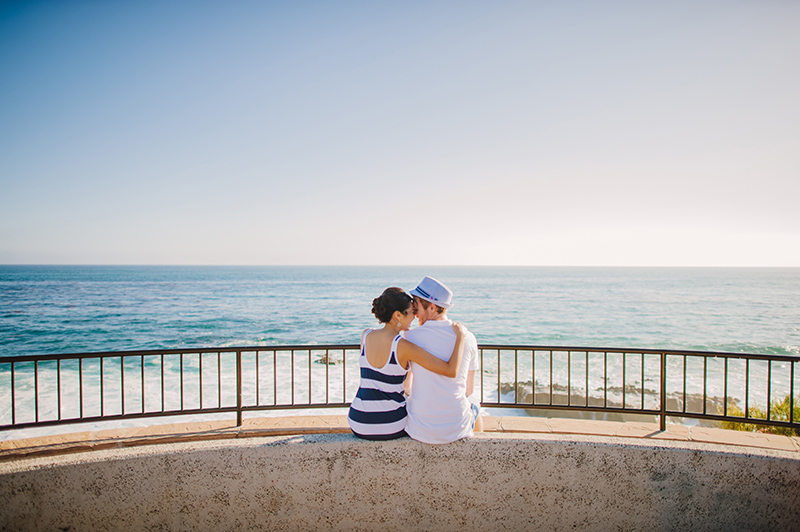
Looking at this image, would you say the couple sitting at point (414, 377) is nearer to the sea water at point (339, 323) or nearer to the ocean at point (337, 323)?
the sea water at point (339, 323)

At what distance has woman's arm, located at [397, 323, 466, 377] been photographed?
2781 millimetres

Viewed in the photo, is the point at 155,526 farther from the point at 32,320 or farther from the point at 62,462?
the point at 32,320

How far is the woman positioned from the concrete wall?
0.43 ft

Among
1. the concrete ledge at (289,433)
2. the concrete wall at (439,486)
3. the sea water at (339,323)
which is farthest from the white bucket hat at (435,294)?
the sea water at (339,323)

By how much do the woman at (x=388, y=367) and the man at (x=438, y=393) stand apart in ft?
0.24

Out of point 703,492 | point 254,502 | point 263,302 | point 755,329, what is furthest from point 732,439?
point 263,302

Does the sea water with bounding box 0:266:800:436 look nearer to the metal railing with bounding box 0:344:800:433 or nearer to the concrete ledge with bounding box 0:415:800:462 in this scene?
the metal railing with bounding box 0:344:800:433

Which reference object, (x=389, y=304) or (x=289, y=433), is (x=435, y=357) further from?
(x=289, y=433)

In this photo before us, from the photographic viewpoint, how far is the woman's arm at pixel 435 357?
2781 mm

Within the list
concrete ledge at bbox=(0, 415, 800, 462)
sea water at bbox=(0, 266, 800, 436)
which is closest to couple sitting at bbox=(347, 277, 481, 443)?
concrete ledge at bbox=(0, 415, 800, 462)

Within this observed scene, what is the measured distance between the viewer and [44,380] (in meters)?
13.1

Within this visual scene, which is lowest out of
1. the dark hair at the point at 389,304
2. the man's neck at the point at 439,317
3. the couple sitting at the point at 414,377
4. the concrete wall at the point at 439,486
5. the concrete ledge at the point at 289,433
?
the concrete ledge at the point at 289,433

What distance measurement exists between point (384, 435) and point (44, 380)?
15387 millimetres

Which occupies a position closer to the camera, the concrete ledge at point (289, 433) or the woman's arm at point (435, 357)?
the woman's arm at point (435, 357)
